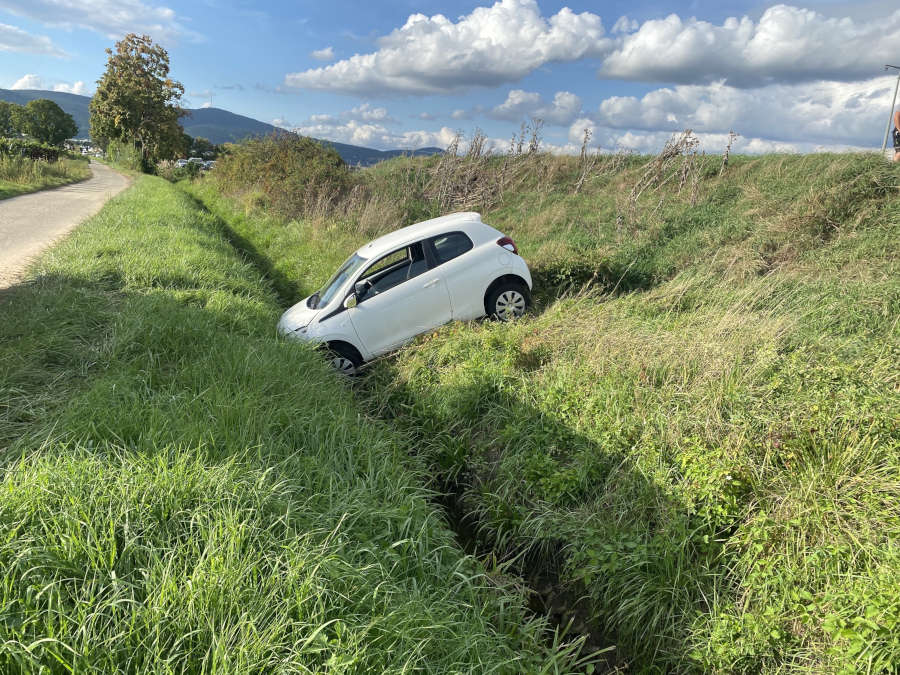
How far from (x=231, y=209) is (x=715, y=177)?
59.2ft

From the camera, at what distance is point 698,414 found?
436 centimetres

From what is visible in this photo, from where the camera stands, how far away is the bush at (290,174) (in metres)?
17.5

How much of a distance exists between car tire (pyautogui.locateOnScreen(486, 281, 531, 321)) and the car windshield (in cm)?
203

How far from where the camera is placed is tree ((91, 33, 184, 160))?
43.4m

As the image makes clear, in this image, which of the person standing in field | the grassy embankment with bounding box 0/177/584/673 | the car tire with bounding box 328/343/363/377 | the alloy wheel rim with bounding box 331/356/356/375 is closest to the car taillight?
the car tire with bounding box 328/343/363/377

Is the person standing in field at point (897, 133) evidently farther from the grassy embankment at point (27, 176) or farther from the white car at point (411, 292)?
the grassy embankment at point (27, 176)

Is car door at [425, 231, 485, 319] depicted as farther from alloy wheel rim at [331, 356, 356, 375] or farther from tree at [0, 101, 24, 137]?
tree at [0, 101, 24, 137]

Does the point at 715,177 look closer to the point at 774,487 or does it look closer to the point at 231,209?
the point at 774,487

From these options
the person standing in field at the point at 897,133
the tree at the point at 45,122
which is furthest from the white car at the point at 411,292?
the tree at the point at 45,122

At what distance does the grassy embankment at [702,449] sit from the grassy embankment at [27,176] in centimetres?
2160

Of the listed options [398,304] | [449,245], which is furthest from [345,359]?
[449,245]

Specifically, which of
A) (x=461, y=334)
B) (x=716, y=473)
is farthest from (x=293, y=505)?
(x=461, y=334)

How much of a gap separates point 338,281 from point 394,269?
0.93 meters

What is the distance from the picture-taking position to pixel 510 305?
786cm
